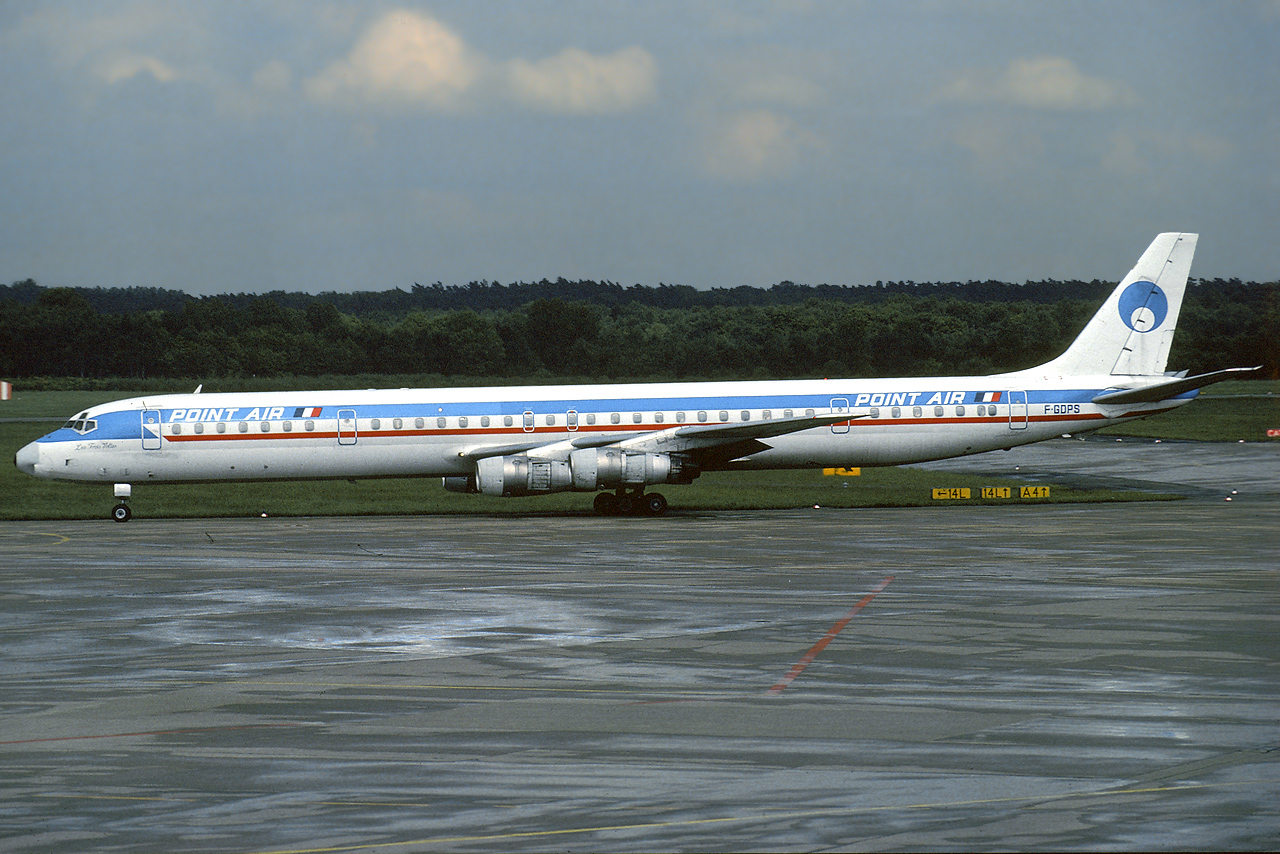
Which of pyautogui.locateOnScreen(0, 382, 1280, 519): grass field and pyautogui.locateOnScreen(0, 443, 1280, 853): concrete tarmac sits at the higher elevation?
pyautogui.locateOnScreen(0, 382, 1280, 519): grass field

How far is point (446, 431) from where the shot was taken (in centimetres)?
3728

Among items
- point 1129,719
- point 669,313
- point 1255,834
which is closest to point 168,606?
point 1129,719

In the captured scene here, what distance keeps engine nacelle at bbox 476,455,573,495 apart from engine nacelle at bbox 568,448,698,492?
384 millimetres

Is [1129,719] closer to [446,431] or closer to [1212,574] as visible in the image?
[1212,574]

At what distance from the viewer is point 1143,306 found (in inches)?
1635

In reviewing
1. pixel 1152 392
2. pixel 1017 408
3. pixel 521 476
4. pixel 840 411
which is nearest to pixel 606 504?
pixel 521 476

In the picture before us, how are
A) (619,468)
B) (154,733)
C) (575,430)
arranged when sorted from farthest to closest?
(575,430), (619,468), (154,733)

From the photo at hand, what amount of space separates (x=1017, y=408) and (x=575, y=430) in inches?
534

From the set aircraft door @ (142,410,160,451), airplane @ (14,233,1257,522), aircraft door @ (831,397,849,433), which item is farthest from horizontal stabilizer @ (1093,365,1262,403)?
aircraft door @ (142,410,160,451)

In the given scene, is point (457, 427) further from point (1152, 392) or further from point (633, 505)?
point (1152, 392)

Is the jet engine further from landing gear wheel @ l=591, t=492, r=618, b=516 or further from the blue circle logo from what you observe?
the blue circle logo

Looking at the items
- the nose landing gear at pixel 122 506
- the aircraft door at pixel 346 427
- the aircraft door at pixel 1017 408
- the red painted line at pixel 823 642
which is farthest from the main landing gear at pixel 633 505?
the red painted line at pixel 823 642

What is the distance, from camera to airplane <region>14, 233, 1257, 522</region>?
3694 cm

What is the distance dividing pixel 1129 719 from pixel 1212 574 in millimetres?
11455
